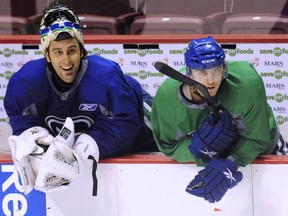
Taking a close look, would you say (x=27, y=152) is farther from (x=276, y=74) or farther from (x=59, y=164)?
(x=276, y=74)

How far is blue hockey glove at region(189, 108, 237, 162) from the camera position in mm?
2670

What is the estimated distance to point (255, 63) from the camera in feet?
13.8

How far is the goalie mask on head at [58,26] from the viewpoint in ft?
9.29

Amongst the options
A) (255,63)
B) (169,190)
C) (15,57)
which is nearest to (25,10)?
(15,57)

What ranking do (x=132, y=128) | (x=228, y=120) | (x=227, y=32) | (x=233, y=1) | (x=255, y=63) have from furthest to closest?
(x=233, y=1) → (x=227, y=32) → (x=255, y=63) → (x=132, y=128) → (x=228, y=120)

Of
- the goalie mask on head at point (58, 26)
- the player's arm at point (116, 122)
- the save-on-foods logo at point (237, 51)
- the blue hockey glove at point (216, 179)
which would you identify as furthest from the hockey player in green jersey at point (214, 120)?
the save-on-foods logo at point (237, 51)

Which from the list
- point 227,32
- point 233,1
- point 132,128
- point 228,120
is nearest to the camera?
point 228,120

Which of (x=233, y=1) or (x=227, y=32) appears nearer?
(x=227, y=32)

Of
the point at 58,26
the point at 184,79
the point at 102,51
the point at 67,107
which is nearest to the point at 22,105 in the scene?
the point at 67,107

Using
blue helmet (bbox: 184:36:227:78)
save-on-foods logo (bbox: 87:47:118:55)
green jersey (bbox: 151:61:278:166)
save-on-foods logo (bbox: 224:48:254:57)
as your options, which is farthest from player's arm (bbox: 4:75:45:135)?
save-on-foods logo (bbox: 224:48:254:57)

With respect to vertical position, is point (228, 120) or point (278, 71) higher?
point (228, 120)

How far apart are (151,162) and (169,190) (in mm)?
110

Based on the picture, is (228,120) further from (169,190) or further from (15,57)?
(15,57)

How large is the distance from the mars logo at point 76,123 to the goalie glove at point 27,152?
0.16 m
